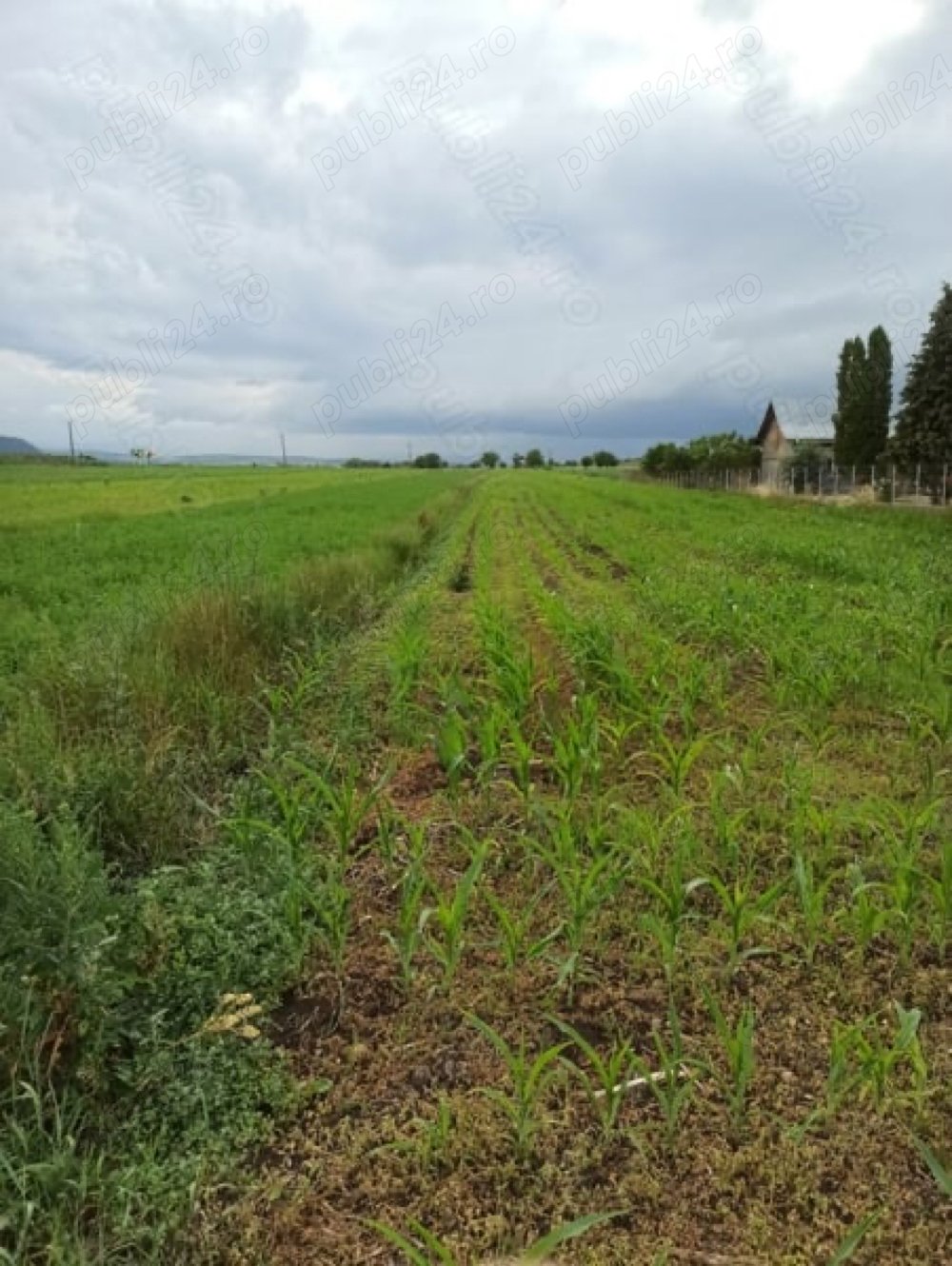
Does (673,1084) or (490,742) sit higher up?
(490,742)

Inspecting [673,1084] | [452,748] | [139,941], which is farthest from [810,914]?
[139,941]

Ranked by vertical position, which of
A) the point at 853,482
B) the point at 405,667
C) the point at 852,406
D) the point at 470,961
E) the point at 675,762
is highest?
the point at 852,406

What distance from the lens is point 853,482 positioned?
36.9m

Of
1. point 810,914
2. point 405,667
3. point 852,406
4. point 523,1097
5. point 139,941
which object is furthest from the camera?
point 852,406

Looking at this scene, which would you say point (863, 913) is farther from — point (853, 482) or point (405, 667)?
point (853, 482)

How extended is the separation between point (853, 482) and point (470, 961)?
3892 cm

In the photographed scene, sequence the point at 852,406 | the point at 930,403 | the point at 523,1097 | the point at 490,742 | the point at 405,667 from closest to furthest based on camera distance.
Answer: the point at 523,1097 → the point at 490,742 → the point at 405,667 → the point at 930,403 → the point at 852,406

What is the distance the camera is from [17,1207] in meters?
1.78

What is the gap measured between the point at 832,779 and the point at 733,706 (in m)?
1.17

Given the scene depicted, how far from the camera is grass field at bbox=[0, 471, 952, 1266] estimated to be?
1.89 m

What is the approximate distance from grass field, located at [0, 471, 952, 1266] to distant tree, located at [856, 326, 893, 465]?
42717 mm

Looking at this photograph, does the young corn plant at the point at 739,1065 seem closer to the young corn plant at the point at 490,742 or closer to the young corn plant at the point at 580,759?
the young corn plant at the point at 580,759

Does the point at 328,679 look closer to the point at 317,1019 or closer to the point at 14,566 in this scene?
the point at 317,1019

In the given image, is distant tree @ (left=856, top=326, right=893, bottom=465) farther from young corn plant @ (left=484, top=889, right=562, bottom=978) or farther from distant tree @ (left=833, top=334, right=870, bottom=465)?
young corn plant @ (left=484, top=889, right=562, bottom=978)
